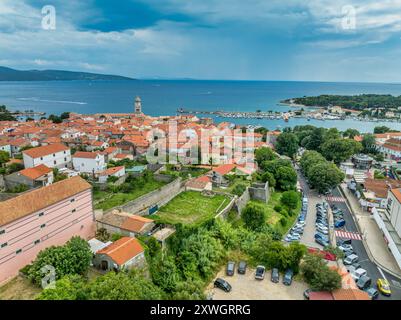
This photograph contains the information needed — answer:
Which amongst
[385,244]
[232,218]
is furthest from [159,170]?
[385,244]

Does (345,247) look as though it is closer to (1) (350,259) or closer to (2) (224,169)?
(1) (350,259)

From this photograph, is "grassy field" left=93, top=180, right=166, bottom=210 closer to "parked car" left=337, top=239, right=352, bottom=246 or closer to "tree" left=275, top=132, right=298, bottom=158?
"parked car" left=337, top=239, right=352, bottom=246

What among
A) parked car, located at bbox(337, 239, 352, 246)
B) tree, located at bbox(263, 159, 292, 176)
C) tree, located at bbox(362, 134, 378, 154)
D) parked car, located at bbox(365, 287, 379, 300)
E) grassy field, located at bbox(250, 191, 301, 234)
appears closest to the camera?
parked car, located at bbox(365, 287, 379, 300)

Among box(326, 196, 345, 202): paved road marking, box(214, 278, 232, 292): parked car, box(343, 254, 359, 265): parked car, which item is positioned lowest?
box(343, 254, 359, 265): parked car

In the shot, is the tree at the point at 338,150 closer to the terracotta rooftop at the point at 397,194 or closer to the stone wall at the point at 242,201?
the terracotta rooftop at the point at 397,194

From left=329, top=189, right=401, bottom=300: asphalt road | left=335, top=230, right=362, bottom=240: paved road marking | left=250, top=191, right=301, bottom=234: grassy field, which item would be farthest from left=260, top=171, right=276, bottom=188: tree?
left=335, top=230, right=362, bottom=240: paved road marking
